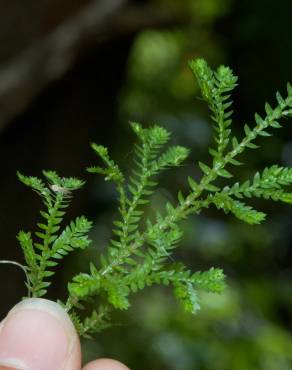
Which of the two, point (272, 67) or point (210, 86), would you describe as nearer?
point (210, 86)

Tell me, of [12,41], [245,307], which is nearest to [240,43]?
[12,41]

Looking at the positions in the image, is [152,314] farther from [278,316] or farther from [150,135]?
[150,135]

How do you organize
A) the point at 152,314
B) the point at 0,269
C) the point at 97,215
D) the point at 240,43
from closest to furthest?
the point at 0,269 → the point at 240,43 → the point at 97,215 → the point at 152,314

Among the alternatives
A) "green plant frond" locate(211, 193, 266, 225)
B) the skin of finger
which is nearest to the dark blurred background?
the skin of finger

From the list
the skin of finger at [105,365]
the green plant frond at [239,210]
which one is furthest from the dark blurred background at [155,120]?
the green plant frond at [239,210]

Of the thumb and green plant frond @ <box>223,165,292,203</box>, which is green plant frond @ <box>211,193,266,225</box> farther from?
the thumb

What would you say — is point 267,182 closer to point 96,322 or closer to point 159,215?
point 159,215

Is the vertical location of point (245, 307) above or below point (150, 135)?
below
